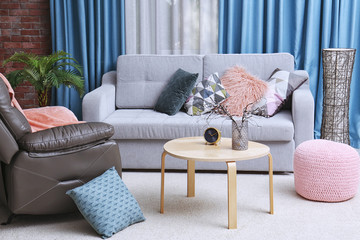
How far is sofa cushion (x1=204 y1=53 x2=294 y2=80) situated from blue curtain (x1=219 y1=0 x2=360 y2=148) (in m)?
0.27

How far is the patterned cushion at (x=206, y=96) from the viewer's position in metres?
3.86

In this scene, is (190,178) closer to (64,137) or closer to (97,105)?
(64,137)

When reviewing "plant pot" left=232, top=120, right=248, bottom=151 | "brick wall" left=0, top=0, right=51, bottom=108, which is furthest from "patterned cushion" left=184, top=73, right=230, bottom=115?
"brick wall" left=0, top=0, right=51, bottom=108

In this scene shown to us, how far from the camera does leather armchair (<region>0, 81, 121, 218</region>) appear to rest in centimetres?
255

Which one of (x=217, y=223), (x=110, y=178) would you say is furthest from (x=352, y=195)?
(x=110, y=178)

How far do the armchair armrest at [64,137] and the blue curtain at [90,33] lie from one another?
6.17ft

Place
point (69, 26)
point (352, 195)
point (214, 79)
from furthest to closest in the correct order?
point (69, 26)
point (214, 79)
point (352, 195)

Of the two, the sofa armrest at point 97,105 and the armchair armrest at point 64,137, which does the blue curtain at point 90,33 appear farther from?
the armchair armrest at point 64,137

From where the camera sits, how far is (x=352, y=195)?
303 cm

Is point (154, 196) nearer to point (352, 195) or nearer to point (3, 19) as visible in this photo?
point (352, 195)

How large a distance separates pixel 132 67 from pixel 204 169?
4.01ft

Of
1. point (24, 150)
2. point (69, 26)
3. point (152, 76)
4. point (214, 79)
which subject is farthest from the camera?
point (69, 26)

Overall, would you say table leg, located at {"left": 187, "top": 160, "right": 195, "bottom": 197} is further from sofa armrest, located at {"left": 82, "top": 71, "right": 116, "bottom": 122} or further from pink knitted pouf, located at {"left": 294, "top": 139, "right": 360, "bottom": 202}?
sofa armrest, located at {"left": 82, "top": 71, "right": 116, "bottom": 122}

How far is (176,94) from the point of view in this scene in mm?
3910
